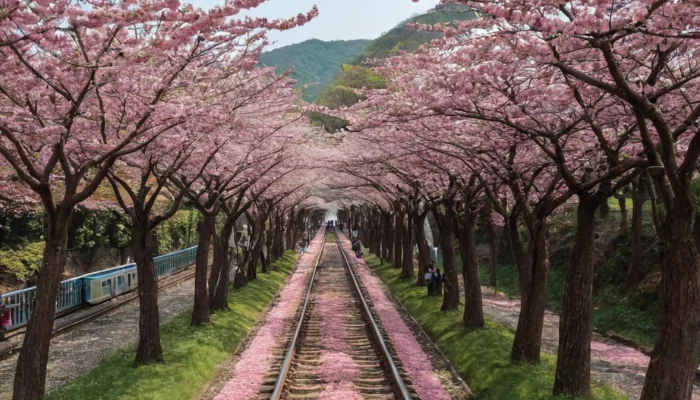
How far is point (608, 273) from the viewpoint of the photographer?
1117 inches

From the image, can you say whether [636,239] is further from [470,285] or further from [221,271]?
[221,271]

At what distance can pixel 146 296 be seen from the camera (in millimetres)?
14625

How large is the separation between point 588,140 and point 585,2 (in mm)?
7257

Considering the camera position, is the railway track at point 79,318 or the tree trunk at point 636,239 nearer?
the railway track at point 79,318

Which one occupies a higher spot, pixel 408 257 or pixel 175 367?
pixel 408 257

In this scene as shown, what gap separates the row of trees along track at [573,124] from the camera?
7027mm

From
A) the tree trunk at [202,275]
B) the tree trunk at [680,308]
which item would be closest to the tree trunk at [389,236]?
the tree trunk at [202,275]

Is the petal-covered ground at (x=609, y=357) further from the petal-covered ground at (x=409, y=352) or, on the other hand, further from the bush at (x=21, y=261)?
the bush at (x=21, y=261)

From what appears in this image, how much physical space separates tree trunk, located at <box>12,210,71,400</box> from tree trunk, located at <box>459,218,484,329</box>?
12637 millimetres

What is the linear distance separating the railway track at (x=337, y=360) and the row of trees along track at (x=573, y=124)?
3.41 meters

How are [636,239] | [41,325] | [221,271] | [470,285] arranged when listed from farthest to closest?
[636,239], [221,271], [470,285], [41,325]

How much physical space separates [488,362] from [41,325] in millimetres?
10121

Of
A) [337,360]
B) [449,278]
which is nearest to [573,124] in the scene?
[337,360]

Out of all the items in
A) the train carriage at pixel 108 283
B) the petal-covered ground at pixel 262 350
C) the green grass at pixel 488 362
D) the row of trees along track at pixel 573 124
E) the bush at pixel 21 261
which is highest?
the row of trees along track at pixel 573 124
